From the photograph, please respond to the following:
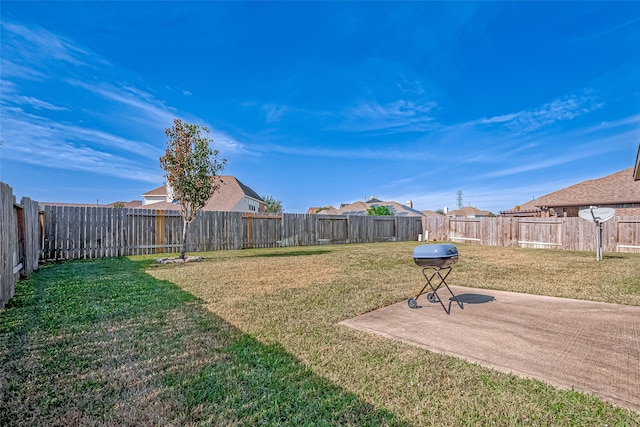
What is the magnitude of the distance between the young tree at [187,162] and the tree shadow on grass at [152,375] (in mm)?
5668

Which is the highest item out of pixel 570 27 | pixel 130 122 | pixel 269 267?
pixel 570 27

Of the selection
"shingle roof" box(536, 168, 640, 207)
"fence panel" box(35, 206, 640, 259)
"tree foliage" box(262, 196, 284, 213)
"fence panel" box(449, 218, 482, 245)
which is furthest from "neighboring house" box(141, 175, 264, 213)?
"shingle roof" box(536, 168, 640, 207)

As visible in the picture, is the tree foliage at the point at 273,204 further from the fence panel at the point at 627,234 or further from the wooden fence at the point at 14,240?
the fence panel at the point at 627,234

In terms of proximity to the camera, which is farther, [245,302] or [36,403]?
[245,302]

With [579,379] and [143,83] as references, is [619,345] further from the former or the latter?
[143,83]

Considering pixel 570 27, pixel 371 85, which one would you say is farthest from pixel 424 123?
pixel 570 27

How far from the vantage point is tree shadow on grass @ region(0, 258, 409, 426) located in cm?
175

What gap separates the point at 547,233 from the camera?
14.2 metres

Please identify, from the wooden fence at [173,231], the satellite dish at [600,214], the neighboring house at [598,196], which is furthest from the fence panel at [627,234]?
the wooden fence at [173,231]

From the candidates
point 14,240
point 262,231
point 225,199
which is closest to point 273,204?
point 225,199

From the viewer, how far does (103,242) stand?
10.6 metres

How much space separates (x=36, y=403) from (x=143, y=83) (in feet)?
45.3

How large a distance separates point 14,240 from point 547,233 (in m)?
18.2

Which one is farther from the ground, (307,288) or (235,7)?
(235,7)
